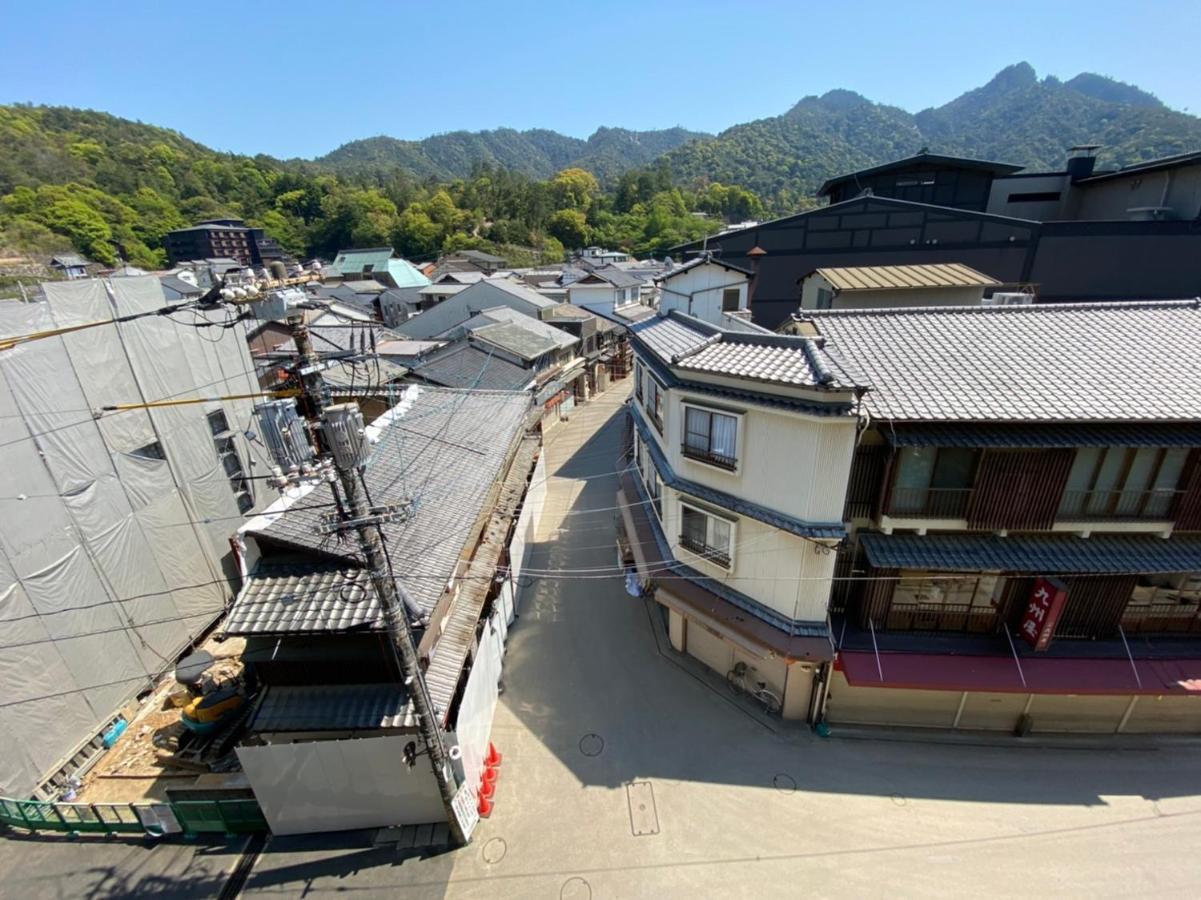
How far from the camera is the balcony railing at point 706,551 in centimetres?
1327

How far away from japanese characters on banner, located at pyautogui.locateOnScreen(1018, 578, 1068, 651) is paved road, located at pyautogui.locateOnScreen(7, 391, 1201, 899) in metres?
3.13

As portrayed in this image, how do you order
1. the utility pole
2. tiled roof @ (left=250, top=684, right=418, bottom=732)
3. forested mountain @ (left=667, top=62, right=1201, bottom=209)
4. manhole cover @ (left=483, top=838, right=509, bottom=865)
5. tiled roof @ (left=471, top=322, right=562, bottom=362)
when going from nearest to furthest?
1. the utility pole
2. tiled roof @ (left=250, top=684, right=418, bottom=732)
3. manhole cover @ (left=483, top=838, right=509, bottom=865)
4. tiled roof @ (left=471, top=322, right=562, bottom=362)
5. forested mountain @ (left=667, top=62, right=1201, bottom=209)

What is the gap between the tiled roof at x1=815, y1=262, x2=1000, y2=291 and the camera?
1903cm

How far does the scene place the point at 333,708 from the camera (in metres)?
9.99

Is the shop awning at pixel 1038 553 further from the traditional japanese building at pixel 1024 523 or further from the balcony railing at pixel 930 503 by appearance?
the balcony railing at pixel 930 503

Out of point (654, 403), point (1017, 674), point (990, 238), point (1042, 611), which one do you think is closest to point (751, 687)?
point (1017, 674)

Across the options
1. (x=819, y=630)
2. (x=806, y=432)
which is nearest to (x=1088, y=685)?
(x=819, y=630)

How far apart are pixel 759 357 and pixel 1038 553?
7823mm

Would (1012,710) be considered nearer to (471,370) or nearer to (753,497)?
(753,497)

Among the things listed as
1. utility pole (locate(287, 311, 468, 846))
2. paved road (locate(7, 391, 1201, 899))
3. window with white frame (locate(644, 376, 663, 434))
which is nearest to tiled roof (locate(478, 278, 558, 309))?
window with white frame (locate(644, 376, 663, 434))

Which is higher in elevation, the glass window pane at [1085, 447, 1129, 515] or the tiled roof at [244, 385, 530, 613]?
the glass window pane at [1085, 447, 1129, 515]

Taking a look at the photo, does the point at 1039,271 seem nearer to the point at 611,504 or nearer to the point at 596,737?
the point at 611,504

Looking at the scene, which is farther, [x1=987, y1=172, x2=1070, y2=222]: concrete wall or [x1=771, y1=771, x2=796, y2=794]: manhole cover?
[x1=987, y1=172, x2=1070, y2=222]: concrete wall

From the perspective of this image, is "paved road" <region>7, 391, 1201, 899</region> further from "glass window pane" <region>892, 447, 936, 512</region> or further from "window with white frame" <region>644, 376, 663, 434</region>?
"window with white frame" <region>644, 376, 663, 434</region>
